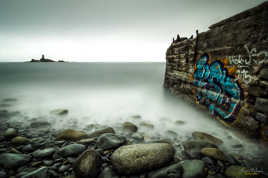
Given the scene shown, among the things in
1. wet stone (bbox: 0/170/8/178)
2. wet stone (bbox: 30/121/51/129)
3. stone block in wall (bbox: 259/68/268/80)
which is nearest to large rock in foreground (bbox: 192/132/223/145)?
stone block in wall (bbox: 259/68/268/80)

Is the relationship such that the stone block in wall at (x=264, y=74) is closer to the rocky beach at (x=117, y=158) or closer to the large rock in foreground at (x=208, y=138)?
the rocky beach at (x=117, y=158)

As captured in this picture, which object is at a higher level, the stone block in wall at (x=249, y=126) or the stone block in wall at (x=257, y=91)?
the stone block in wall at (x=257, y=91)

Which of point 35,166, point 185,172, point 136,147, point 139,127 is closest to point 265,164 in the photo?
point 185,172

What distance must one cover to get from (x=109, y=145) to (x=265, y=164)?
136 inches

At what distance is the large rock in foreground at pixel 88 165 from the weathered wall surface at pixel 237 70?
4005 millimetres

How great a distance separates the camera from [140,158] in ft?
7.53

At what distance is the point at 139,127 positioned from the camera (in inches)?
168

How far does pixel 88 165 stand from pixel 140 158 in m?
0.97

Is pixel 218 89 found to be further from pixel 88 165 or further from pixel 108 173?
pixel 88 165

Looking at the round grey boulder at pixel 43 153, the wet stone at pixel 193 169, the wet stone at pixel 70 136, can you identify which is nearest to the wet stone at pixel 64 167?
the round grey boulder at pixel 43 153

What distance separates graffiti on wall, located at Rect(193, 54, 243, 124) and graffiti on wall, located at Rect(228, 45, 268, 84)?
0.27m

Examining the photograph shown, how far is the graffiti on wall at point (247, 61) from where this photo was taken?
9.51 feet

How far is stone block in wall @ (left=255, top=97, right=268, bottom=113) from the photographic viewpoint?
283 cm

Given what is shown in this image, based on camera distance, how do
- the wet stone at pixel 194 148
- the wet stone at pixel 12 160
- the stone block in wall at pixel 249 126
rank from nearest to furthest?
the wet stone at pixel 12 160, the wet stone at pixel 194 148, the stone block in wall at pixel 249 126
